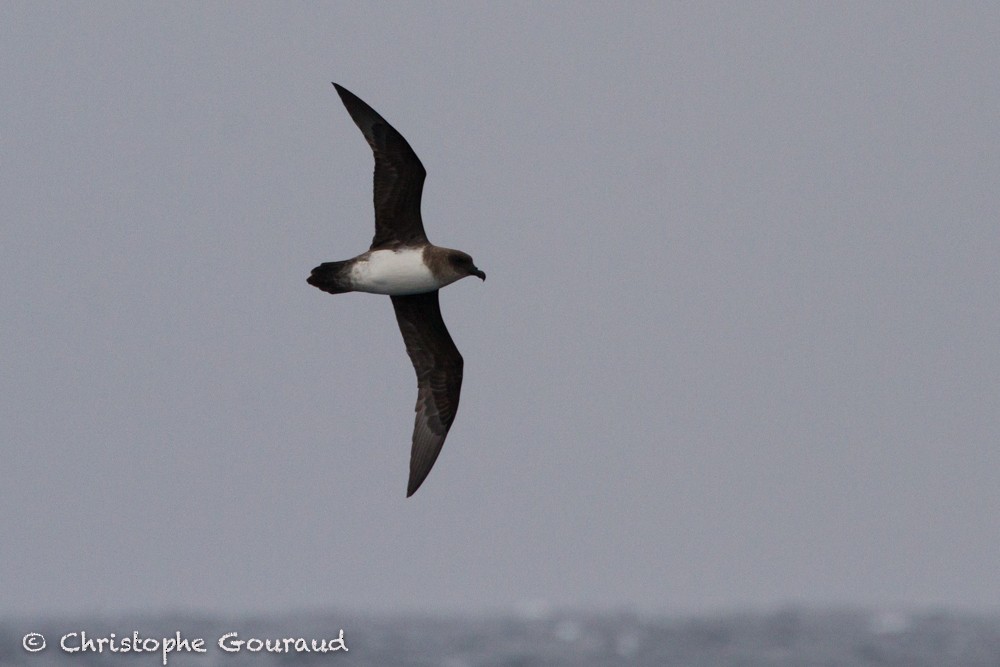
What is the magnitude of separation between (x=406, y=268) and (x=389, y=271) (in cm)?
19

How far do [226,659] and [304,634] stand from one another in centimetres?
1368

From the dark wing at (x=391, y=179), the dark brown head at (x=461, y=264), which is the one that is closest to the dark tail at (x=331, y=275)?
the dark wing at (x=391, y=179)

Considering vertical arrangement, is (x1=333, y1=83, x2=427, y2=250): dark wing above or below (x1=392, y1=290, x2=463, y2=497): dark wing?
above

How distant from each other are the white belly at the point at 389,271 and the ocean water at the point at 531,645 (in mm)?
14012

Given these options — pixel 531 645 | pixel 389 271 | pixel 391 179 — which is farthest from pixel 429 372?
pixel 531 645

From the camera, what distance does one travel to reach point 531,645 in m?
40.6

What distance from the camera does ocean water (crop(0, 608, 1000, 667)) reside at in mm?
32875

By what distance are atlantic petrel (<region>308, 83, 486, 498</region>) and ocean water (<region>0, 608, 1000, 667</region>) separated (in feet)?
41.6

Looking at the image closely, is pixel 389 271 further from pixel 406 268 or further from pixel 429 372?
pixel 429 372

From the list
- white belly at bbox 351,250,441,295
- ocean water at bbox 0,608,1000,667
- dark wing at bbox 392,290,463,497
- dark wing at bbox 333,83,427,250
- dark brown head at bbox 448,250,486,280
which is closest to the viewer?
dark wing at bbox 333,83,427,250

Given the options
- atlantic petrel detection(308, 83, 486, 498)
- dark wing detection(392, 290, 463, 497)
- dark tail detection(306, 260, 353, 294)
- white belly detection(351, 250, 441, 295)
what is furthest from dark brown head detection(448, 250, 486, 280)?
dark tail detection(306, 260, 353, 294)

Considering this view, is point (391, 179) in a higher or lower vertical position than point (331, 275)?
higher

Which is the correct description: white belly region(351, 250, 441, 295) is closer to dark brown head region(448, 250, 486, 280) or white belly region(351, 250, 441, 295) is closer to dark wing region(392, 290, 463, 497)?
dark brown head region(448, 250, 486, 280)

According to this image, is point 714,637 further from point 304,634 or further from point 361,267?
point 361,267
